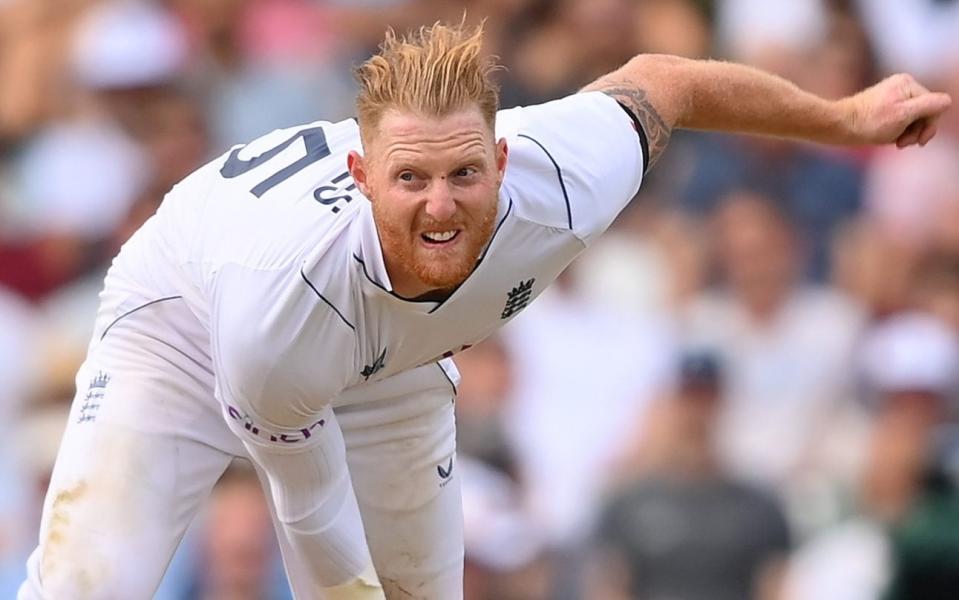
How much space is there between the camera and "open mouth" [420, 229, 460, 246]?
477cm

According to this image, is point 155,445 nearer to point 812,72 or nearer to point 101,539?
point 101,539

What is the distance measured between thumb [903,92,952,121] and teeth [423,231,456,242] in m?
1.59

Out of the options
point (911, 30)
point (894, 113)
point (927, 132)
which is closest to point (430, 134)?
point (894, 113)

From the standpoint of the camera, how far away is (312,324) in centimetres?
490

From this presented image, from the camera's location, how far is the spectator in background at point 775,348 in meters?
8.97

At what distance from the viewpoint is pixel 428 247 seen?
4777 mm

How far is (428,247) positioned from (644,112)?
0.95 metres

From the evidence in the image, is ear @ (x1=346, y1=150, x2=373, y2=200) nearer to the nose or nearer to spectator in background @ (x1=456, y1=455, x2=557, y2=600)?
the nose

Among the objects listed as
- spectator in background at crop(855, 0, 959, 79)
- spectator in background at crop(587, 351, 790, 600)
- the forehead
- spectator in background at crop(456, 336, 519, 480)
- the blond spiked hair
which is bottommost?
spectator in background at crop(587, 351, 790, 600)

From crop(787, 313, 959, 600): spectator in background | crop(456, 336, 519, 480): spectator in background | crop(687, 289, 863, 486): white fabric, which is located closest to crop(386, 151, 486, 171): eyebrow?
crop(456, 336, 519, 480): spectator in background

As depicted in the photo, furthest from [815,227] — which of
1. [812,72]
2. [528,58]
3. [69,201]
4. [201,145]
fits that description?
[69,201]

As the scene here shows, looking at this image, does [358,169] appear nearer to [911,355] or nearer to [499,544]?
[499,544]

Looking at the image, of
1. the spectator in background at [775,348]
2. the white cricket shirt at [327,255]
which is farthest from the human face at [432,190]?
the spectator in background at [775,348]

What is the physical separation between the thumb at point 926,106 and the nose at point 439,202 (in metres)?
1.63
